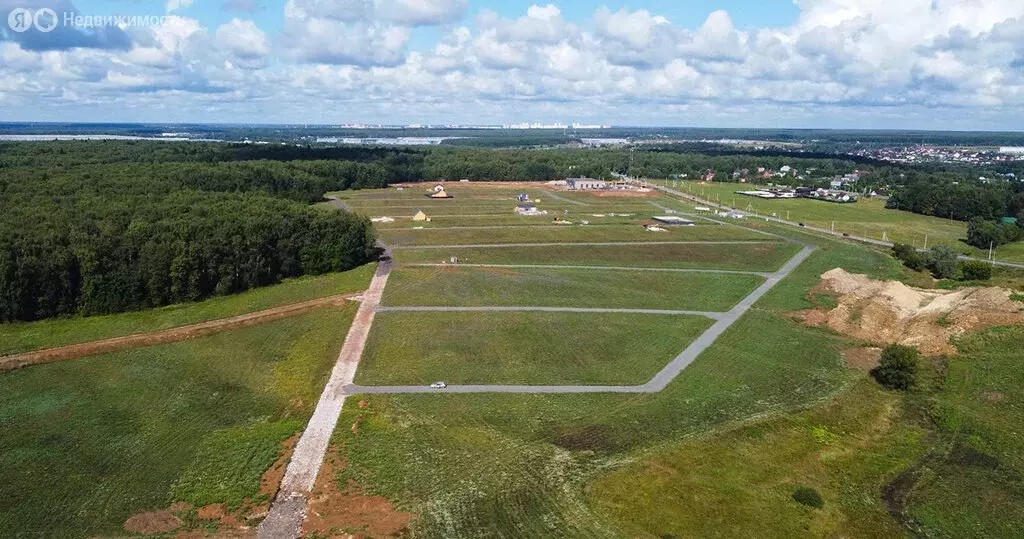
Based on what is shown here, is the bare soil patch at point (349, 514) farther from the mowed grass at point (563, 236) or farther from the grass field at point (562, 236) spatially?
the grass field at point (562, 236)

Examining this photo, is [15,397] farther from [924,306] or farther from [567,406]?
[924,306]

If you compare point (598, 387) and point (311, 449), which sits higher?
point (598, 387)

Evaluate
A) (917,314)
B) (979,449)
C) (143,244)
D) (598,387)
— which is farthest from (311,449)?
(917,314)

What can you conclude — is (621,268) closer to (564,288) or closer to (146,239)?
(564,288)

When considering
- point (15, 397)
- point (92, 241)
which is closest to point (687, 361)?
point (15, 397)

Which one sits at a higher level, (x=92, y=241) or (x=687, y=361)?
A: (x=92, y=241)

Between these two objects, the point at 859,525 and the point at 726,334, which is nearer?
the point at 859,525
